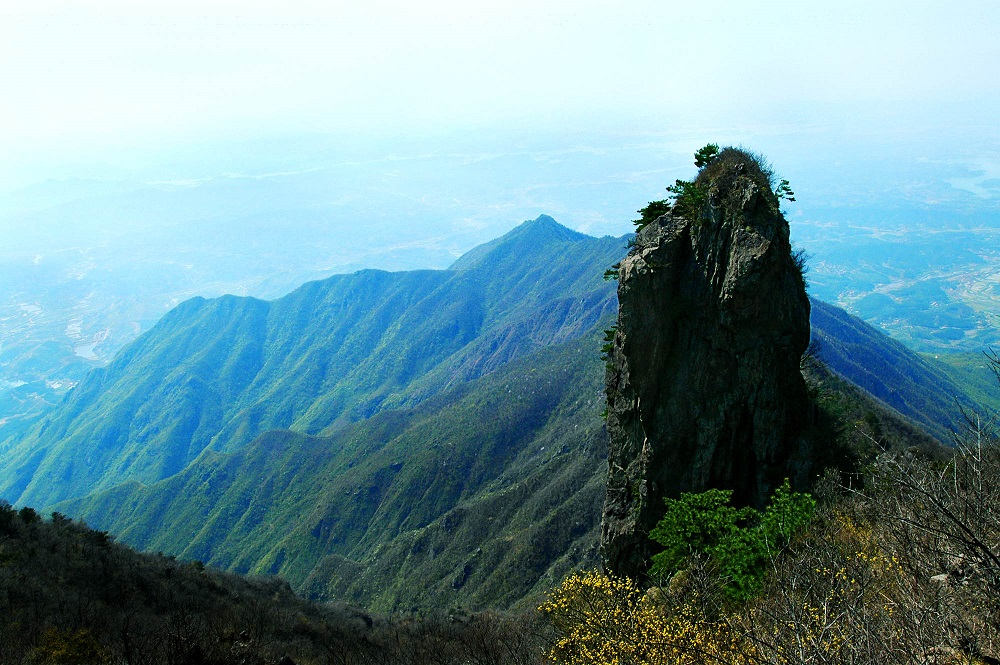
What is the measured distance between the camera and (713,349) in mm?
26953

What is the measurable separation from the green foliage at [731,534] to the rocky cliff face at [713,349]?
10.5ft

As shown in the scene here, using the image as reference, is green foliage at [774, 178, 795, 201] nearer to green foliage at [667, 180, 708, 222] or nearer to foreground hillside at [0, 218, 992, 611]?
green foliage at [667, 180, 708, 222]

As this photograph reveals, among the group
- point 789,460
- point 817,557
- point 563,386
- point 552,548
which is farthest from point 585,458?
point 817,557

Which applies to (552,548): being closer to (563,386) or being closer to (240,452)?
(563,386)

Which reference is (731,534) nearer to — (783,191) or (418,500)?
(783,191)

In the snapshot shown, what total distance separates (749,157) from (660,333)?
36.9 ft

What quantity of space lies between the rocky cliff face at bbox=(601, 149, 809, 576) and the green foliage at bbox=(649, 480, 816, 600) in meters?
3.21

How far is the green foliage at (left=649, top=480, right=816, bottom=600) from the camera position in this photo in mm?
20453

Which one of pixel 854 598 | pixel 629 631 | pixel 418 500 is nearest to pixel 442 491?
pixel 418 500

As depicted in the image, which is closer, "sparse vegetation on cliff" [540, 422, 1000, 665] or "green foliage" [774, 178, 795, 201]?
"sparse vegetation on cliff" [540, 422, 1000, 665]

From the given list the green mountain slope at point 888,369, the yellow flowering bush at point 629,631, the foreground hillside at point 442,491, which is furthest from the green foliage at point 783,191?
the green mountain slope at point 888,369

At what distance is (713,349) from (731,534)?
8.61m

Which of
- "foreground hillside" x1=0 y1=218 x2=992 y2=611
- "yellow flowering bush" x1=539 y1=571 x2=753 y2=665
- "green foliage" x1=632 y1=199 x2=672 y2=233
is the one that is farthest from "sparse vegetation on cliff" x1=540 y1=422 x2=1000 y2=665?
"foreground hillside" x1=0 y1=218 x2=992 y2=611

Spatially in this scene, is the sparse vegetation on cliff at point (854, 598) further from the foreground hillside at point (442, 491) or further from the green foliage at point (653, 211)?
the foreground hillside at point (442, 491)
